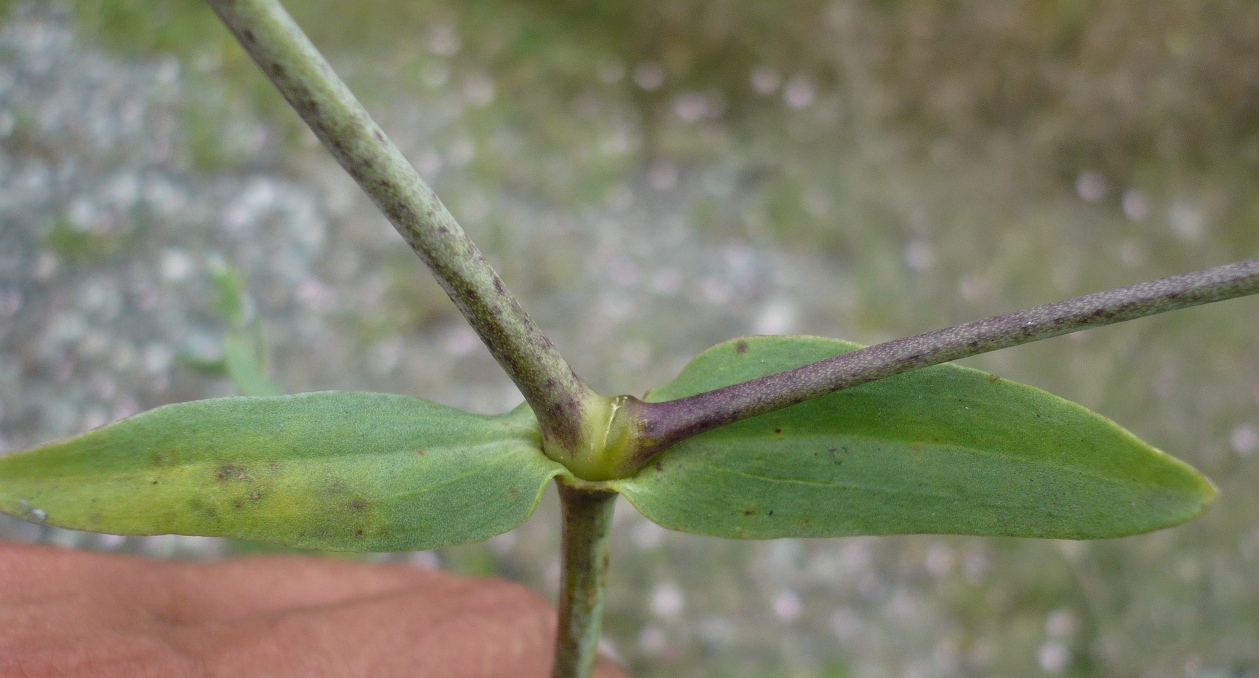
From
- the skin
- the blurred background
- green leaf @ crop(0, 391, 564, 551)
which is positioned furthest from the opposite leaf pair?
the blurred background

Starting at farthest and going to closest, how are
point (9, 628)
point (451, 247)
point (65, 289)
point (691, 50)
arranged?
1. point (691, 50)
2. point (65, 289)
3. point (9, 628)
4. point (451, 247)

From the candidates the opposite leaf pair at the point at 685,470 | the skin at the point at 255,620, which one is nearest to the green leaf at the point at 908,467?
the opposite leaf pair at the point at 685,470

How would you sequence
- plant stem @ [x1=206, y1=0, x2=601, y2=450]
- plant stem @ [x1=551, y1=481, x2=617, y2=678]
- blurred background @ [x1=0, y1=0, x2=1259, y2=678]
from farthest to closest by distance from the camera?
blurred background @ [x1=0, y1=0, x2=1259, y2=678] → plant stem @ [x1=551, y1=481, x2=617, y2=678] → plant stem @ [x1=206, y1=0, x2=601, y2=450]

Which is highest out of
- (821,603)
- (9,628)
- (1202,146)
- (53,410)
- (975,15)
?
(975,15)

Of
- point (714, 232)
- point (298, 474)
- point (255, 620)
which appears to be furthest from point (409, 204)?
point (714, 232)

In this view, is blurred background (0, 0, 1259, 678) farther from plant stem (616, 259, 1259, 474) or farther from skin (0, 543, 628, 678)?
plant stem (616, 259, 1259, 474)

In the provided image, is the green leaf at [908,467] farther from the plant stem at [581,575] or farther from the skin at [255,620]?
the skin at [255,620]

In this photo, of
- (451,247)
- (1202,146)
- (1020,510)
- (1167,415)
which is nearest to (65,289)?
(451,247)

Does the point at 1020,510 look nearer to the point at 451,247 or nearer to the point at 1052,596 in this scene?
the point at 451,247
